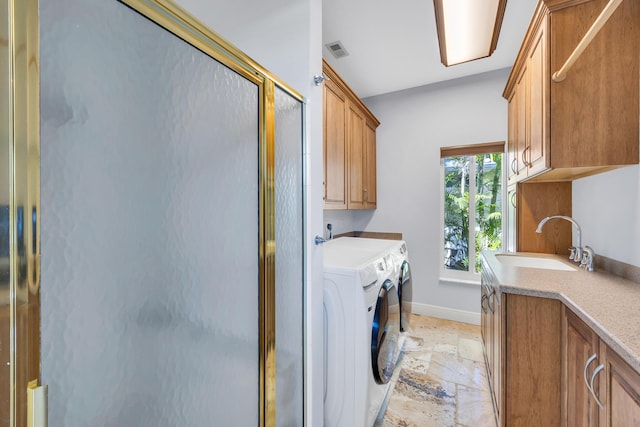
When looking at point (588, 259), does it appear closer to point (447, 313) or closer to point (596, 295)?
point (596, 295)

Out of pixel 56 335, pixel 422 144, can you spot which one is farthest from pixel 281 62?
pixel 422 144

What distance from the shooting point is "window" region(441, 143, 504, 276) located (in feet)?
9.70

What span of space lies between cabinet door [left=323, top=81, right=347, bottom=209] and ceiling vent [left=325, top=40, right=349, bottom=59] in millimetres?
391

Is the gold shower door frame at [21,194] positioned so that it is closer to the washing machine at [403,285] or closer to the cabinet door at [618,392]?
the cabinet door at [618,392]

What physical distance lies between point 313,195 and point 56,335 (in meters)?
1.01

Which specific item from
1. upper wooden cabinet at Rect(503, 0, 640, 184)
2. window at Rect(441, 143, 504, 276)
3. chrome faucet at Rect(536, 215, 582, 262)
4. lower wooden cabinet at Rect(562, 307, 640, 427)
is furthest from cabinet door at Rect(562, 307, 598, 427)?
window at Rect(441, 143, 504, 276)

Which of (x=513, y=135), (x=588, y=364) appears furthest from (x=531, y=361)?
(x=513, y=135)

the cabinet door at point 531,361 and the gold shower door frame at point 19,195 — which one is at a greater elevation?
the gold shower door frame at point 19,195

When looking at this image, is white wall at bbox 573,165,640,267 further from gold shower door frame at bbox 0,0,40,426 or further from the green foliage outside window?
gold shower door frame at bbox 0,0,40,426

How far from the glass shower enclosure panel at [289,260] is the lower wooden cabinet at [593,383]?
1.03 meters

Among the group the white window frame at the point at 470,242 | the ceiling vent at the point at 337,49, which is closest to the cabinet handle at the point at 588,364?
the white window frame at the point at 470,242

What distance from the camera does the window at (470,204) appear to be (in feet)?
9.70

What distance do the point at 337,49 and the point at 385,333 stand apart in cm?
233

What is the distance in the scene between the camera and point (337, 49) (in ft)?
7.60
